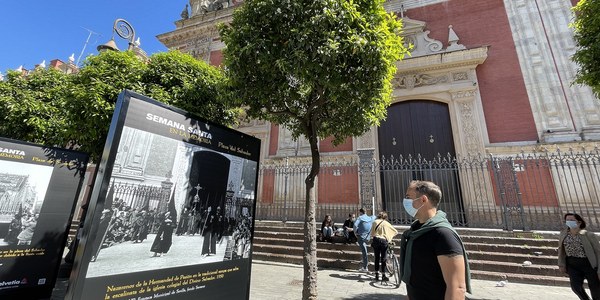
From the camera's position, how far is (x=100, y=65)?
4.98 meters

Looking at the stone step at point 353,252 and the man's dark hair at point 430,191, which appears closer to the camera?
the man's dark hair at point 430,191

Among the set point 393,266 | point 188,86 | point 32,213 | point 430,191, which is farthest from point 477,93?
point 32,213

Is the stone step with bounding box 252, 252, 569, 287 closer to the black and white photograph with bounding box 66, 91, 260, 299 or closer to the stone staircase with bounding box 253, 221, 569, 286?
the stone staircase with bounding box 253, 221, 569, 286

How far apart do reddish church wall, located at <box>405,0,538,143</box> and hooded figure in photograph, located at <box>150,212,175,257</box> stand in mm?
11334

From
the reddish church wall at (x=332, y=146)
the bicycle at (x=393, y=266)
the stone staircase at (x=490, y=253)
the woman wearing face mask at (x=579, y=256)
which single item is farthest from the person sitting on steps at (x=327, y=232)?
the woman wearing face mask at (x=579, y=256)

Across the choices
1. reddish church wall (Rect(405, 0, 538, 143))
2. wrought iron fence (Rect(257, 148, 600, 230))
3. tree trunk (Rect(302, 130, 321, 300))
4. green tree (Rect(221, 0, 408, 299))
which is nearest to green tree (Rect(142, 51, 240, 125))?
green tree (Rect(221, 0, 408, 299))

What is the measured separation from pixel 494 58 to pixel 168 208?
13.0m

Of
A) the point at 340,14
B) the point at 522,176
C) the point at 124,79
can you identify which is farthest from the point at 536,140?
the point at 124,79

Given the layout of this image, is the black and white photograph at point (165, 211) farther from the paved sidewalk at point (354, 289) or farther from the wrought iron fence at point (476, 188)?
the wrought iron fence at point (476, 188)

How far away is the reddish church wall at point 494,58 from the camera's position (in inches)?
394

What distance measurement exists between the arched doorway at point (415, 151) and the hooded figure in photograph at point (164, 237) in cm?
864

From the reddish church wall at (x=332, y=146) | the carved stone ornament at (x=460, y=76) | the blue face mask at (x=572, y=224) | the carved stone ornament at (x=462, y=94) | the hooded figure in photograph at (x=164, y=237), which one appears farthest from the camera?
the reddish church wall at (x=332, y=146)

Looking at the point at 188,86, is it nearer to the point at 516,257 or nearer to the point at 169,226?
the point at 169,226

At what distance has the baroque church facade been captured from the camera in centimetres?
964
